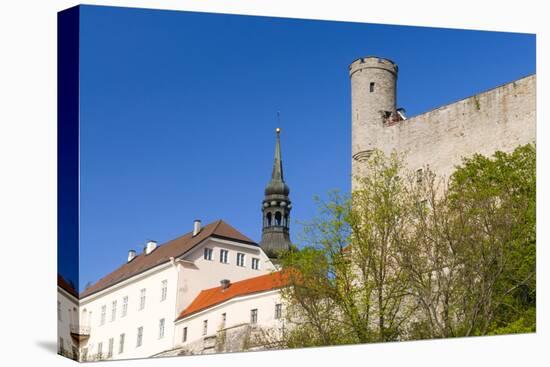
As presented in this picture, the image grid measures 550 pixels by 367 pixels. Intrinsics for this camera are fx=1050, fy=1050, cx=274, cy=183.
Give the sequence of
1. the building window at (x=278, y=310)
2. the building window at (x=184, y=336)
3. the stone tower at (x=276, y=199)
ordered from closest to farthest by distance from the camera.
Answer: the building window at (x=184, y=336)
the stone tower at (x=276, y=199)
the building window at (x=278, y=310)

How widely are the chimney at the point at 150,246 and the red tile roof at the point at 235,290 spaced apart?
0.95m

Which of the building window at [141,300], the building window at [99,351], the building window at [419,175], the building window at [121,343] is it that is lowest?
the building window at [99,351]

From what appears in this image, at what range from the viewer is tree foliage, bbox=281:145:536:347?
1664 cm

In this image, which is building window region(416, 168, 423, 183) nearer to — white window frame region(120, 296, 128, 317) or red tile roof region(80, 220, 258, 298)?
red tile roof region(80, 220, 258, 298)

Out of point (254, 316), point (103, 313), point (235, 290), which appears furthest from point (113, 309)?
point (254, 316)

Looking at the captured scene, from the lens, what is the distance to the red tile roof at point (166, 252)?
45.8 ft

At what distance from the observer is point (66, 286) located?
43.7 feet

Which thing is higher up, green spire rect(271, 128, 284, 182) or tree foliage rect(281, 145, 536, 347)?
green spire rect(271, 128, 284, 182)

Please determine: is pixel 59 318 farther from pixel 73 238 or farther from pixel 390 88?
pixel 390 88

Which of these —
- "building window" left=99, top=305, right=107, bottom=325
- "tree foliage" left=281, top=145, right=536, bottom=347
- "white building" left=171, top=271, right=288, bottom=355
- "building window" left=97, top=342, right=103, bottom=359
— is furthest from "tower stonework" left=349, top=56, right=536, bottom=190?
"building window" left=97, top=342, right=103, bottom=359

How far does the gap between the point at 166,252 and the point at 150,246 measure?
507 mm

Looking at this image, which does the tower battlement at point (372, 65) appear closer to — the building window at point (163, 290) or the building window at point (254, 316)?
the building window at point (254, 316)

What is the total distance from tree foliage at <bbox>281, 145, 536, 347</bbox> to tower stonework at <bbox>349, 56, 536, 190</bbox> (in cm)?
204

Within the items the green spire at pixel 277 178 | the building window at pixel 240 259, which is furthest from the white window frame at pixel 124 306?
the green spire at pixel 277 178
